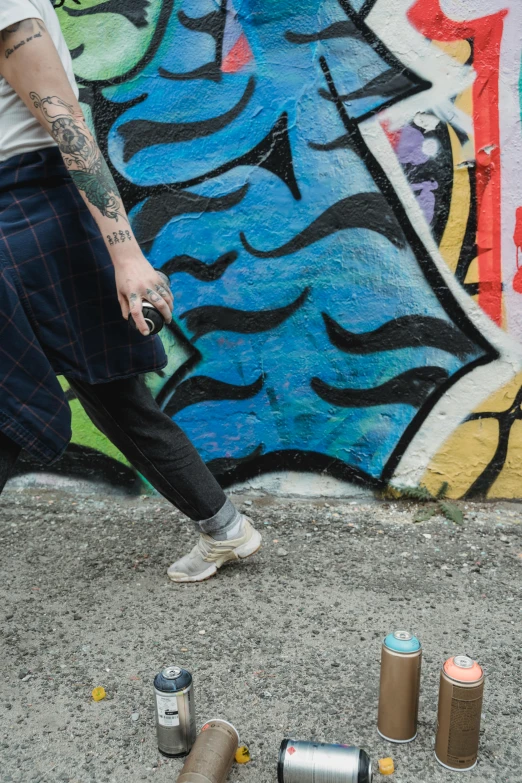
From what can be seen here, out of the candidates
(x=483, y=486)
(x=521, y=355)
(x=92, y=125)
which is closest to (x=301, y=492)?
(x=483, y=486)

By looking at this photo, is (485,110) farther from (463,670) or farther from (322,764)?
(322,764)

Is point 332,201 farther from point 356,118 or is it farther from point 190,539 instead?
point 190,539

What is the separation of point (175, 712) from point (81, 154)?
1353 millimetres

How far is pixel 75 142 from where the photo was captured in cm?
169

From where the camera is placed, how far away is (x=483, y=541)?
2.61 meters

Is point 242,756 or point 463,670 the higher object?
point 463,670

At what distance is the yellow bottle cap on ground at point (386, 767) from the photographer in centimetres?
156

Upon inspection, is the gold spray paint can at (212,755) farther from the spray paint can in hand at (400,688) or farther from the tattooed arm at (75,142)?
the tattooed arm at (75,142)

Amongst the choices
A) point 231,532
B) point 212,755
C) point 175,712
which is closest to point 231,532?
point 231,532

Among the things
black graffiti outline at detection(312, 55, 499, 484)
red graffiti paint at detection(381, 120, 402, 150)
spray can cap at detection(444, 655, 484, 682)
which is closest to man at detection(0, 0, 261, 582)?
spray can cap at detection(444, 655, 484, 682)

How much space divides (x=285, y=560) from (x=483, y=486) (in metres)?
0.92

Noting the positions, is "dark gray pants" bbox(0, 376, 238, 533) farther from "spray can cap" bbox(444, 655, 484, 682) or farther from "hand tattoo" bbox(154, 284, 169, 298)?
"spray can cap" bbox(444, 655, 484, 682)

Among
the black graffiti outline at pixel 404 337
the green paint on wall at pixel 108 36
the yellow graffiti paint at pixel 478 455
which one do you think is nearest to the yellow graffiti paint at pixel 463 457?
the yellow graffiti paint at pixel 478 455

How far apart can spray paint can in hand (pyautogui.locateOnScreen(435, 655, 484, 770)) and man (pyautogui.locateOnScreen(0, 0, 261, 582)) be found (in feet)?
3.48
